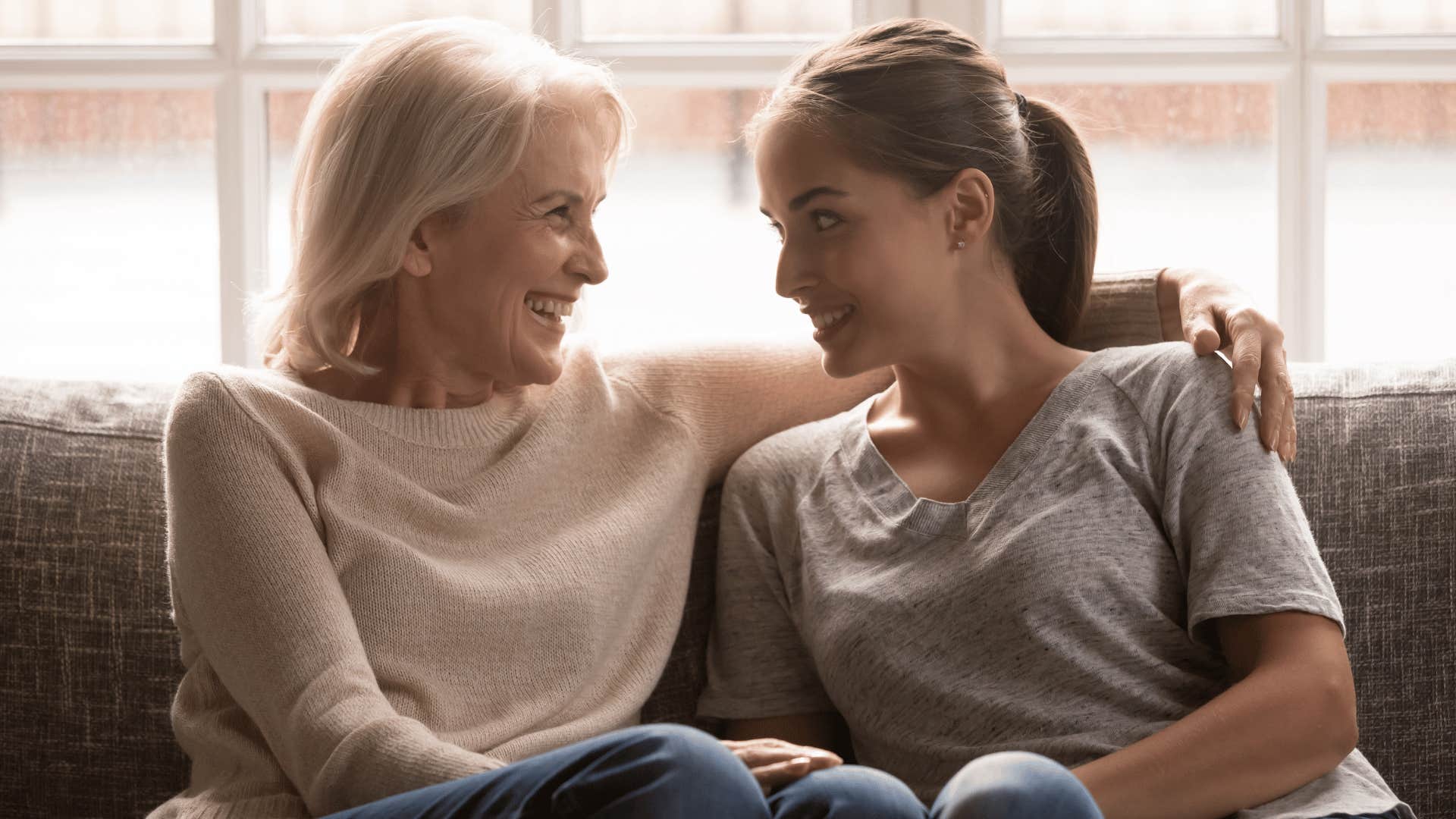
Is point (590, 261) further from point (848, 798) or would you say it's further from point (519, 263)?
point (848, 798)

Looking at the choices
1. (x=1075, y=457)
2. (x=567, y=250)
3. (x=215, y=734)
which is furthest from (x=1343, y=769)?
(x=215, y=734)

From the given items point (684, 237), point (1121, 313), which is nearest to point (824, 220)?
point (1121, 313)

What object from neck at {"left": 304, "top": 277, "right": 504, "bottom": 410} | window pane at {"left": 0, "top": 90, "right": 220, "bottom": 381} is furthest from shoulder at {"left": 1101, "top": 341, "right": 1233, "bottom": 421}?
window pane at {"left": 0, "top": 90, "right": 220, "bottom": 381}

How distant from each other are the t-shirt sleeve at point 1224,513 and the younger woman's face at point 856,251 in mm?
274

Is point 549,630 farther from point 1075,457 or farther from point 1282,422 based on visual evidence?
point 1282,422

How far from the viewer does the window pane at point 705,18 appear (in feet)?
7.32

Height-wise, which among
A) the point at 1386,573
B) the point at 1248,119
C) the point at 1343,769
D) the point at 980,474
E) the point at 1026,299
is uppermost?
the point at 1248,119

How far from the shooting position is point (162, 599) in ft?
5.38

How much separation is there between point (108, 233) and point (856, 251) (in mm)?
1439

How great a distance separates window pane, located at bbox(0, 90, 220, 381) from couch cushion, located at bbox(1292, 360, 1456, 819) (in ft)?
5.63

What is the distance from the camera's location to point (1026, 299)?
5.40 feet

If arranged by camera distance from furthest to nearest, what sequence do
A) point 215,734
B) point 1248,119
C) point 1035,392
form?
point 1248,119
point 1035,392
point 215,734

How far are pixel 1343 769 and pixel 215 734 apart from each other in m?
1.13

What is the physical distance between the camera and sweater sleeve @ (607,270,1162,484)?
64.6 inches
